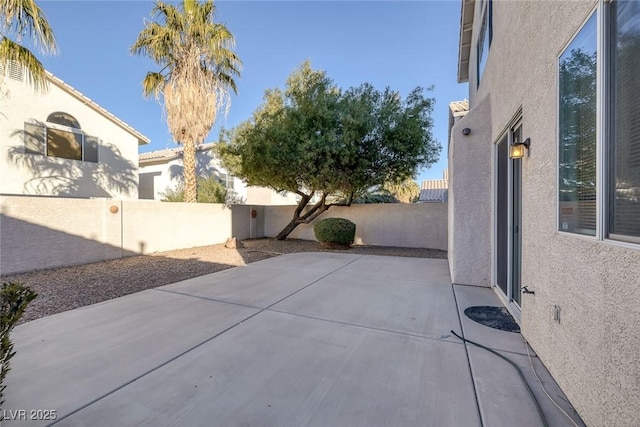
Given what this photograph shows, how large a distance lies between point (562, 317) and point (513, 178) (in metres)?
2.54

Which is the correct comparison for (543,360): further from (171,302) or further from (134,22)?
(134,22)

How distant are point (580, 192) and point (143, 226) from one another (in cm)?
1021

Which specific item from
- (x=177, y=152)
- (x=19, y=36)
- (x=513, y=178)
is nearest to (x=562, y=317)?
(x=513, y=178)

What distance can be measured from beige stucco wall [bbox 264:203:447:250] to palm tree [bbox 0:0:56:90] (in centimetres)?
1021

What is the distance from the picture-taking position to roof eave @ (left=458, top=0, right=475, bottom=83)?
8.19m

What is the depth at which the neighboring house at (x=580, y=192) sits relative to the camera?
1.64m

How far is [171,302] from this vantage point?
14.8 feet

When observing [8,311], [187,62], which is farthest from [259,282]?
[187,62]

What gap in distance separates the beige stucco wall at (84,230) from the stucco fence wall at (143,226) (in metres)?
0.01

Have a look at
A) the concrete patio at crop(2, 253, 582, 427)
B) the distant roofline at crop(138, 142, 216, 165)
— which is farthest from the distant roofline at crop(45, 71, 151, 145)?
the concrete patio at crop(2, 253, 582, 427)

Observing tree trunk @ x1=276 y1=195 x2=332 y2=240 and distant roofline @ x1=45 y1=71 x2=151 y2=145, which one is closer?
distant roofline @ x1=45 y1=71 x2=151 y2=145

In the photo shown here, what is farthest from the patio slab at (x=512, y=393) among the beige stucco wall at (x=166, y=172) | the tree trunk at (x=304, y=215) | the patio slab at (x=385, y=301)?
the beige stucco wall at (x=166, y=172)

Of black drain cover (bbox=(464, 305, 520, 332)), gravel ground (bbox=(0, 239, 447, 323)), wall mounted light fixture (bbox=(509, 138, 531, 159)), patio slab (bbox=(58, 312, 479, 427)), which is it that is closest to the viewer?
patio slab (bbox=(58, 312, 479, 427))

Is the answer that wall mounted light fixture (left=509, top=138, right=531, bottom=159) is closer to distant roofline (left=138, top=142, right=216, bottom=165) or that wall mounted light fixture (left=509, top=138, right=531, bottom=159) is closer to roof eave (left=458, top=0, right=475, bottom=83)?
roof eave (left=458, top=0, right=475, bottom=83)
